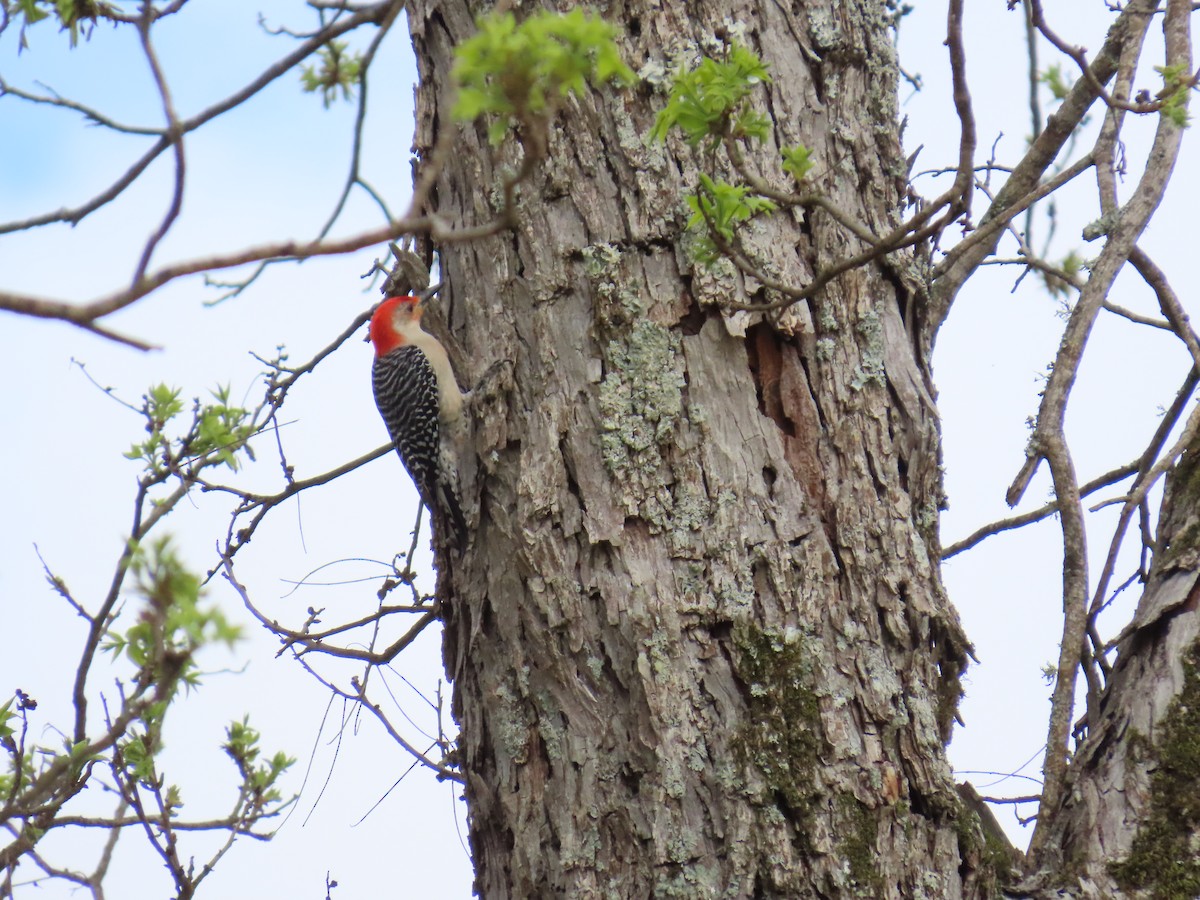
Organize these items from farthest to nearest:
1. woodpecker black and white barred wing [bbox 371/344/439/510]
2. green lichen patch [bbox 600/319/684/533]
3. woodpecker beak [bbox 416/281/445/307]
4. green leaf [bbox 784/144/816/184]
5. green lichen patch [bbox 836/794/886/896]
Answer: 1. woodpecker black and white barred wing [bbox 371/344/439/510]
2. woodpecker beak [bbox 416/281/445/307]
3. green lichen patch [bbox 600/319/684/533]
4. green lichen patch [bbox 836/794/886/896]
5. green leaf [bbox 784/144/816/184]

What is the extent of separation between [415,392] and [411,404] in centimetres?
7

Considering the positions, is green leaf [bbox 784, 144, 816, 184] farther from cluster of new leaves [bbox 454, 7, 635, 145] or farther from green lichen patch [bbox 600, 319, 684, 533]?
cluster of new leaves [bbox 454, 7, 635, 145]

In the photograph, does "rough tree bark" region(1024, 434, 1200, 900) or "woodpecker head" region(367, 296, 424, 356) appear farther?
"woodpecker head" region(367, 296, 424, 356)

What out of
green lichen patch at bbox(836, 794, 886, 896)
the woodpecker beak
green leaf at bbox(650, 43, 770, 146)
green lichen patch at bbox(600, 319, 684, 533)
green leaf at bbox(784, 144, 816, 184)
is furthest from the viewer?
the woodpecker beak

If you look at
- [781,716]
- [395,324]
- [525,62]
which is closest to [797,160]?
[525,62]

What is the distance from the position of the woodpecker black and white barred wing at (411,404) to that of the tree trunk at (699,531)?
1.69 m

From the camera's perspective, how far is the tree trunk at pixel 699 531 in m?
2.41

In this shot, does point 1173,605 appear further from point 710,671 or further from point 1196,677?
point 710,671

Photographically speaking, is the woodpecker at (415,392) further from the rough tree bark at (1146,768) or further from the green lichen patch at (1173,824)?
the green lichen patch at (1173,824)

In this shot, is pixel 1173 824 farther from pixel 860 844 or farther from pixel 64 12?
pixel 64 12

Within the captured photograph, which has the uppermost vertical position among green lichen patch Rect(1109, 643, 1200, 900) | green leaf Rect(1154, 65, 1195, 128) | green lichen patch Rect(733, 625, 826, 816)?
green leaf Rect(1154, 65, 1195, 128)

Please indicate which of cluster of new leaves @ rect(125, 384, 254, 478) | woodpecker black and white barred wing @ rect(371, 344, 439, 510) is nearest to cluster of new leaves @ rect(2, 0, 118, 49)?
cluster of new leaves @ rect(125, 384, 254, 478)

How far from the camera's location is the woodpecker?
15.4ft

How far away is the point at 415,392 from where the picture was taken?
17.3 ft
